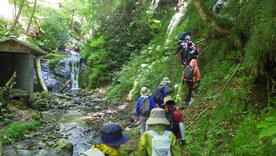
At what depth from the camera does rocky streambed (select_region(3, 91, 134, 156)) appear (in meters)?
6.25

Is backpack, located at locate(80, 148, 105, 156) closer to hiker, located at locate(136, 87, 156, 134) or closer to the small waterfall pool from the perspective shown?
hiker, located at locate(136, 87, 156, 134)

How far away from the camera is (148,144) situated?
9.34 feet

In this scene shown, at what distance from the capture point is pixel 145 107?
5402mm

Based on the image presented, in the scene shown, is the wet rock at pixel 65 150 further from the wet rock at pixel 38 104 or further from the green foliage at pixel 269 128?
the wet rock at pixel 38 104

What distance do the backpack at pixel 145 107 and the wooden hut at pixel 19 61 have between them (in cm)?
795

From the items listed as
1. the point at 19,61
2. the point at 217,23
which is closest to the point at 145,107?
the point at 217,23

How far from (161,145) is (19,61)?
12160mm

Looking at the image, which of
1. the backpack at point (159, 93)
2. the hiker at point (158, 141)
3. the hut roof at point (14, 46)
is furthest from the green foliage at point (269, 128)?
the hut roof at point (14, 46)

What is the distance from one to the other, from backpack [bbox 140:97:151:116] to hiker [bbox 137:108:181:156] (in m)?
2.36

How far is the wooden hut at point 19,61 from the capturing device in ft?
Answer: 33.8

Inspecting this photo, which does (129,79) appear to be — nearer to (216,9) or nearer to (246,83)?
(216,9)

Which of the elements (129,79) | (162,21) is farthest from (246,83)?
(162,21)

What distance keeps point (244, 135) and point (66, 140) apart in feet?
19.0

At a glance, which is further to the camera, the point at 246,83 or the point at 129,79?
the point at 129,79
